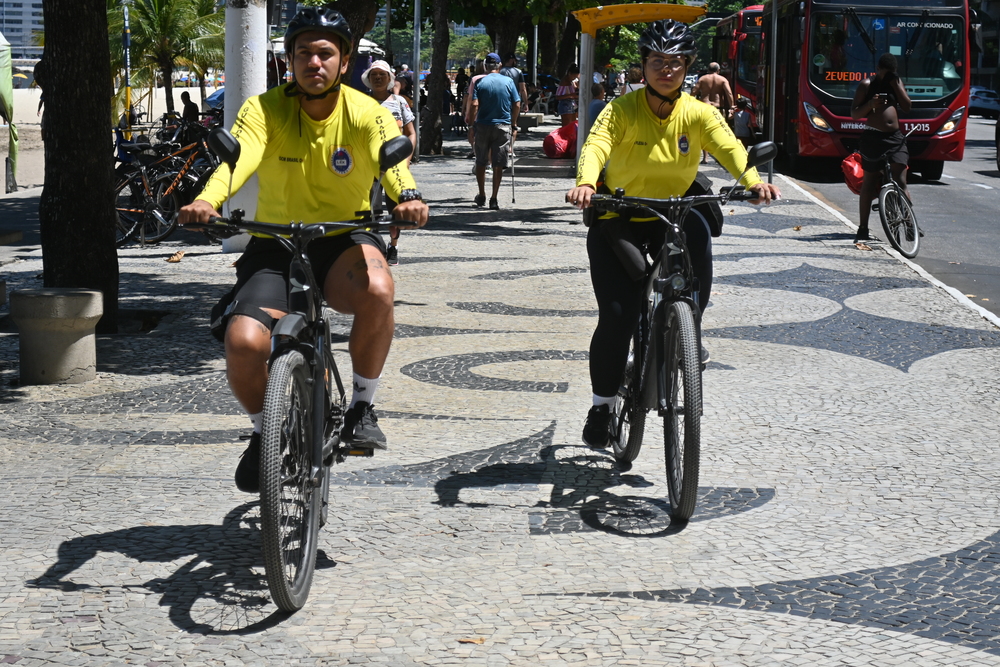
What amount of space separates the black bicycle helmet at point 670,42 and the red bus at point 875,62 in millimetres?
17355

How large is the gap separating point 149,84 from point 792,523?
3489 centimetres

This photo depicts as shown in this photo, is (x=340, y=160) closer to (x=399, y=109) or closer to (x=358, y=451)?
(x=358, y=451)

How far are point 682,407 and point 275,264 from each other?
61.5 inches

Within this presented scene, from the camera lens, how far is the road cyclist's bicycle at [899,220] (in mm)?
12859

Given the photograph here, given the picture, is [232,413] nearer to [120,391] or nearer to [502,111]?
[120,391]

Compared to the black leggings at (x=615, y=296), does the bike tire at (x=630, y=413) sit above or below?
below

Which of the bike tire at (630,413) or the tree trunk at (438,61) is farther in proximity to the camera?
the tree trunk at (438,61)

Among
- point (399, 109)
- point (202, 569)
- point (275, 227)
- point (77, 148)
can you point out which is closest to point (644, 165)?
point (275, 227)

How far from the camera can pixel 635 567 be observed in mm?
4371

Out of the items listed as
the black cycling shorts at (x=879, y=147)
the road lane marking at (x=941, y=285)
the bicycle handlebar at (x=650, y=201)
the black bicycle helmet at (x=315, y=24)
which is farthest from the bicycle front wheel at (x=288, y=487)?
the black cycling shorts at (x=879, y=147)

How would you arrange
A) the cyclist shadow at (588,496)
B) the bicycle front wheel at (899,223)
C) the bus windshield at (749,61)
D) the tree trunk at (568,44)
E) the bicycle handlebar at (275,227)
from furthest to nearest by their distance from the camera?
the tree trunk at (568,44)
the bus windshield at (749,61)
the bicycle front wheel at (899,223)
the cyclist shadow at (588,496)
the bicycle handlebar at (275,227)

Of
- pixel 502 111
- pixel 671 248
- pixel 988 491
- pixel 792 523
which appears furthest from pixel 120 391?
pixel 502 111

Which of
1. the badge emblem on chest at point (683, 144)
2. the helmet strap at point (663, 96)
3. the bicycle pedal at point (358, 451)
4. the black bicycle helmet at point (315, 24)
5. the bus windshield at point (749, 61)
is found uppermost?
the bus windshield at point (749, 61)

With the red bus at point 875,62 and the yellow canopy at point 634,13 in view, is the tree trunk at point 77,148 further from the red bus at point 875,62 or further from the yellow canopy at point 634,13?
the red bus at point 875,62
